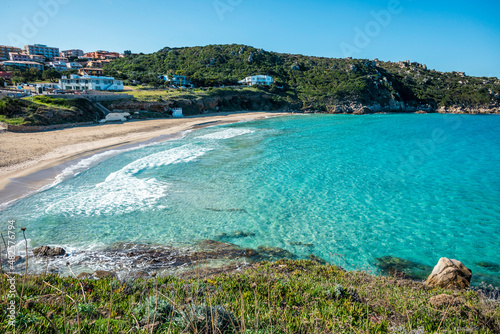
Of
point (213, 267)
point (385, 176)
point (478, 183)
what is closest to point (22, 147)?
point (213, 267)

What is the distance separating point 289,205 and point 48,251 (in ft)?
34.8

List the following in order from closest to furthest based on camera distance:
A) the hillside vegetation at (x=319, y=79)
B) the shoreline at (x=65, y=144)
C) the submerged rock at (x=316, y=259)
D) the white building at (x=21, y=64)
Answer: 1. the submerged rock at (x=316, y=259)
2. the shoreline at (x=65, y=144)
3. the hillside vegetation at (x=319, y=79)
4. the white building at (x=21, y=64)

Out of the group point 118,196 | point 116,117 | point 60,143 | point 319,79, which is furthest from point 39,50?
point 118,196

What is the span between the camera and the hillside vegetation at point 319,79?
8506cm

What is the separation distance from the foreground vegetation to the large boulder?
816 mm

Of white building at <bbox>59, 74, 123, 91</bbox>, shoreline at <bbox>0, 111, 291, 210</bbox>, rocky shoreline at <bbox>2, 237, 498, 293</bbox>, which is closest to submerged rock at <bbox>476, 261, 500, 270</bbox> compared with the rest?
rocky shoreline at <bbox>2, 237, 498, 293</bbox>

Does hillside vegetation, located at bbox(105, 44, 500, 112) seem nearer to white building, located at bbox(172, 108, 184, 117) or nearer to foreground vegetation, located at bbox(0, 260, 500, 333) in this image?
white building, located at bbox(172, 108, 184, 117)

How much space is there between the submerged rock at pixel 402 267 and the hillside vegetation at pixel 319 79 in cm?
7506

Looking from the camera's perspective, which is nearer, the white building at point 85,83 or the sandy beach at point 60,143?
the sandy beach at point 60,143

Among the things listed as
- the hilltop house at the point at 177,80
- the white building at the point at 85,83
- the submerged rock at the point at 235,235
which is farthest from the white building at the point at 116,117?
the submerged rock at the point at 235,235

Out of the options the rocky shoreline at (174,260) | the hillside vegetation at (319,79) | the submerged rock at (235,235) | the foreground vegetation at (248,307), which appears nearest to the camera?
the foreground vegetation at (248,307)

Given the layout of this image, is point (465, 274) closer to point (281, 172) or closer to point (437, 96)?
point (281, 172)

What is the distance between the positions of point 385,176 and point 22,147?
31.3 metres

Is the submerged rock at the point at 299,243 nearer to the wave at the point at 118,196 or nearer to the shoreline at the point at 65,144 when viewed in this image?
the wave at the point at 118,196
